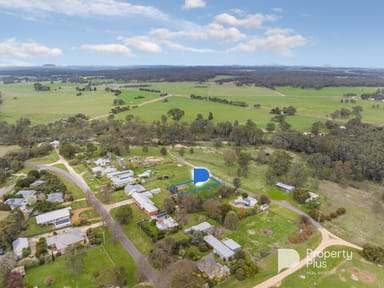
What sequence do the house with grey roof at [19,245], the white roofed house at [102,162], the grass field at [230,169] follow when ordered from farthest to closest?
the white roofed house at [102,162], the grass field at [230,169], the house with grey roof at [19,245]

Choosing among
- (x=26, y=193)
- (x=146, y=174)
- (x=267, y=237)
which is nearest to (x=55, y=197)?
(x=26, y=193)

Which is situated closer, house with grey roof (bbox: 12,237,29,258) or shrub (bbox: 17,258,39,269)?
shrub (bbox: 17,258,39,269)

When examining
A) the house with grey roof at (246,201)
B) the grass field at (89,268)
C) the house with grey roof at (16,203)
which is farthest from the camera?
the house with grey roof at (246,201)

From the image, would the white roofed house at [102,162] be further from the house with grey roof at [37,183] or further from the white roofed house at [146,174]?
the house with grey roof at [37,183]

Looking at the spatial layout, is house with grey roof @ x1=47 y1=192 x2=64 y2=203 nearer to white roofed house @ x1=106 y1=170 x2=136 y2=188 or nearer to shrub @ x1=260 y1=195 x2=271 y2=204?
white roofed house @ x1=106 y1=170 x2=136 y2=188

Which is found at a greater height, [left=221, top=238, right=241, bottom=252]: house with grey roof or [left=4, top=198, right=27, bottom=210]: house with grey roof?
[left=4, top=198, right=27, bottom=210]: house with grey roof

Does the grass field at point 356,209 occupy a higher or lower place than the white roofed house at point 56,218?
lower

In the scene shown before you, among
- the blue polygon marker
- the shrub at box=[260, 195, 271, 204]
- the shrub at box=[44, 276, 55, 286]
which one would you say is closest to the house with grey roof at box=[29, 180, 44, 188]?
the shrub at box=[44, 276, 55, 286]

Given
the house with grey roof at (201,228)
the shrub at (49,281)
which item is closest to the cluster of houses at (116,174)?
the house with grey roof at (201,228)
